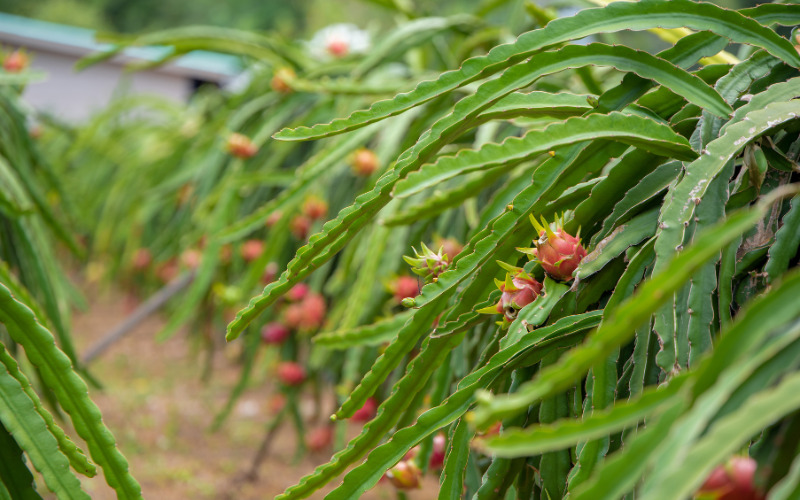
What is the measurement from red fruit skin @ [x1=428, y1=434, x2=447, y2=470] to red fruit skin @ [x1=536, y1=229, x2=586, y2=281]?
0.52 meters

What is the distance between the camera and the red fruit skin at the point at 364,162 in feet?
6.27

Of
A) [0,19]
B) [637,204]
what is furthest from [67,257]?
[0,19]

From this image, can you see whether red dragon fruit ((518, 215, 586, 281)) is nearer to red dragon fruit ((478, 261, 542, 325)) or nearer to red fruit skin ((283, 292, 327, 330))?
red dragon fruit ((478, 261, 542, 325))

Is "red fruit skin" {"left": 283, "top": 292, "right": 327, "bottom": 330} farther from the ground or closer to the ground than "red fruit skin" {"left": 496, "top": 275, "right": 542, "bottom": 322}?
farther from the ground

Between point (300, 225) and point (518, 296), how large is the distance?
1.45 meters

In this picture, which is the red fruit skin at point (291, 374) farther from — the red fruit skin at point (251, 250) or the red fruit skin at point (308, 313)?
the red fruit skin at point (251, 250)

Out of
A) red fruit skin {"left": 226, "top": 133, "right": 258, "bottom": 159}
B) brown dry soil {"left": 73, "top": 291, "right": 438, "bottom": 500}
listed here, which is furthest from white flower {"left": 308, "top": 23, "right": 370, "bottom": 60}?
brown dry soil {"left": 73, "top": 291, "right": 438, "bottom": 500}

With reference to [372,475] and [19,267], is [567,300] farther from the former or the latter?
[19,267]

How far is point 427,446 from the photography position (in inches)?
41.2

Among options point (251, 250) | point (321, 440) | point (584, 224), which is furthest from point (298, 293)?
point (584, 224)

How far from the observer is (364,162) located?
6.27ft

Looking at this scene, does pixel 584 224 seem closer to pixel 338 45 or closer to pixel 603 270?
pixel 603 270

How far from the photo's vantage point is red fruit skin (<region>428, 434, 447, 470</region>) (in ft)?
3.83

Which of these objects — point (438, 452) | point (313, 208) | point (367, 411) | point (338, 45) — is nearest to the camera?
point (438, 452)
